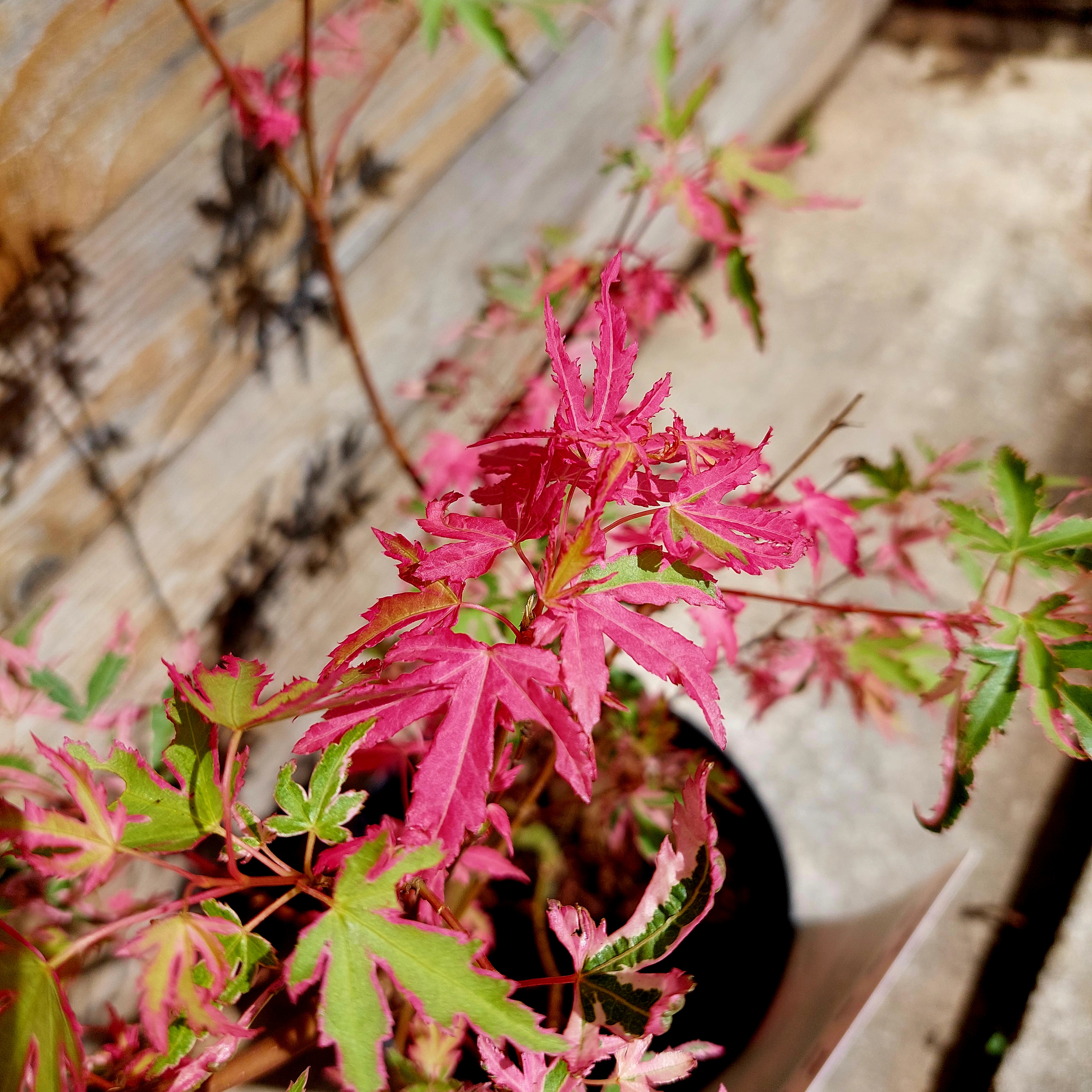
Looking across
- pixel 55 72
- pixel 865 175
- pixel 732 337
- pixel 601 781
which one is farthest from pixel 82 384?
pixel 865 175

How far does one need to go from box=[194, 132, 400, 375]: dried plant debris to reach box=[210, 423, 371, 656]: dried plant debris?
0.18 m

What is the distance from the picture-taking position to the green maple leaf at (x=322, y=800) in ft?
1.38

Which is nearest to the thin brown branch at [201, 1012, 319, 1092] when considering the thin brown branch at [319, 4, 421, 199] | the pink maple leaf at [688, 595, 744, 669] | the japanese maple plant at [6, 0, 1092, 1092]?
the japanese maple plant at [6, 0, 1092, 1092]

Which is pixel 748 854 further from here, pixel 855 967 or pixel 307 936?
pixel 307 936

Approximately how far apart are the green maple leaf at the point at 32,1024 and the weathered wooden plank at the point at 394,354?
62cm

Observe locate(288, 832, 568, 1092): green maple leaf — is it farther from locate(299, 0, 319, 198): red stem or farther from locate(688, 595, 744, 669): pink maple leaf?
locate(299, 0, 319, 198): red stem

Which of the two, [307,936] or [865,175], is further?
[865,175]

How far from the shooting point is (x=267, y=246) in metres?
0.93

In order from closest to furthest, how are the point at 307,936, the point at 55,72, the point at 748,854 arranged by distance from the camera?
the point at 307,936
the point at 55,72
the point at 748,854

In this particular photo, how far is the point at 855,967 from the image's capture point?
67 cm

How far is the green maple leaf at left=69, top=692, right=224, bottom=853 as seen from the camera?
38 centimetres

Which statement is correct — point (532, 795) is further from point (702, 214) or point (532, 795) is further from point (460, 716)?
point (702, 214)

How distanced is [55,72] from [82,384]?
0.28 meters

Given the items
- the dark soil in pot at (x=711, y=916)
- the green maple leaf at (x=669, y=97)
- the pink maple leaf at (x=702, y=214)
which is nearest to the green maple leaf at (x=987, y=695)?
the dark soil in pot at (x=711, y=916)
